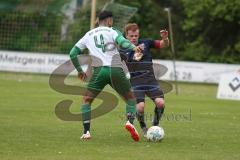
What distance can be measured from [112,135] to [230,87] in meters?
13.2

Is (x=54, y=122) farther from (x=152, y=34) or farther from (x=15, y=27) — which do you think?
(x=152, y=34)

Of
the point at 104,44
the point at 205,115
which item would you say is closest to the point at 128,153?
the point at 104,44

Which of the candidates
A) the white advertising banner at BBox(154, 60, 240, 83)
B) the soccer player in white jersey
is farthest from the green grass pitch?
the white advertising banner at BBox(154, 60, 240, 83)

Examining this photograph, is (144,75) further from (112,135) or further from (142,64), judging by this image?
(112,135)

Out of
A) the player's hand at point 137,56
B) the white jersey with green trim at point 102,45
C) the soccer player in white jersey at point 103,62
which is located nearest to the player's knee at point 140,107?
the soccer player in white jersey at point 103,62

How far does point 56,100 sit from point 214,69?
50.5ft

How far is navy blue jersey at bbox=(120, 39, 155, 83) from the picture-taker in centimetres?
1275

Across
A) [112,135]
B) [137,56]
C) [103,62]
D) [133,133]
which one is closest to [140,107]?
[112,135]

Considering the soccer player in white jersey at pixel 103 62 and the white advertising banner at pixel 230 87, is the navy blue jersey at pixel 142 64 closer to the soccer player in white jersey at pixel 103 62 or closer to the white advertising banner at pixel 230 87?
the soccer player in white jersey at pixel 103 62

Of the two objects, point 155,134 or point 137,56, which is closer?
point 155,134

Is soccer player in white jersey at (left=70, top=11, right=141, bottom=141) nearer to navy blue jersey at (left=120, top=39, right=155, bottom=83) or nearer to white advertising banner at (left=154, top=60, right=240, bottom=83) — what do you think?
navy blue jersey at (left=120, top=39, right=155, bottom=83)

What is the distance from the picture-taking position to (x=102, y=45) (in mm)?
11836

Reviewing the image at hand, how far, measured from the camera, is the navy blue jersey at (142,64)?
12750 mm

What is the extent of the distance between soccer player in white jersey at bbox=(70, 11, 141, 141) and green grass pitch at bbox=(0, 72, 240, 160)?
1.70ft
